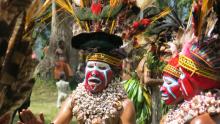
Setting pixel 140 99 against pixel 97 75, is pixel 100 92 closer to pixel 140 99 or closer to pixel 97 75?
pixel 97 75

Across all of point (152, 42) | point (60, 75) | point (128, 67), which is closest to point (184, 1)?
point (60, 75)

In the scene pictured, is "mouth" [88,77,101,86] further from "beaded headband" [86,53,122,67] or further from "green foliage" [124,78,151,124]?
"green foliage" [124,78,151,124]

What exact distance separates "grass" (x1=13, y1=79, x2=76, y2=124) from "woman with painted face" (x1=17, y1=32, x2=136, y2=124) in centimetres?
611

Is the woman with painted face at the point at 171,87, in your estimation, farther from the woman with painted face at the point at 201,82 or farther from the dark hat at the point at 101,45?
the woman with painted face at the point at 201,82

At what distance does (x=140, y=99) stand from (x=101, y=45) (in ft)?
12.6

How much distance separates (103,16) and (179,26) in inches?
34.5

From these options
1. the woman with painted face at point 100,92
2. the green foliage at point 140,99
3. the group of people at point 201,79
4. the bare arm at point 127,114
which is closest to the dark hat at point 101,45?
the woman with painted face at point 100,92

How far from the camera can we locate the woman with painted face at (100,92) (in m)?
4.77

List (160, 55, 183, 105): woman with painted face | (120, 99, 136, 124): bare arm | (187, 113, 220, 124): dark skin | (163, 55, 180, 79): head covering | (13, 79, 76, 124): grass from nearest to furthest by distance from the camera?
(187, 113, 220, 124): dark skin
(160, 55, 183, 105): woman with painted face
(163, 55, 180, 79): head covering
(120, 99, 136, 124): bare arm
(13, 79, 76, 124): grass

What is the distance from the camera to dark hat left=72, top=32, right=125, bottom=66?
4855 mm

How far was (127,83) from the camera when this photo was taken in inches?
345

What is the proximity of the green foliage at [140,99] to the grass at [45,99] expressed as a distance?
2.83 metres

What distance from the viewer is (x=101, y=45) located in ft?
15.9

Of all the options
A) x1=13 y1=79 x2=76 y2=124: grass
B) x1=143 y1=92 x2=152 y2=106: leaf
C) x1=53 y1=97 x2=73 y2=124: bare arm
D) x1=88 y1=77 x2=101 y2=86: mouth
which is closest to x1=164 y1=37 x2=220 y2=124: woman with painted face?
x1=88 y1=77 x2=101 y2=86: mouth
